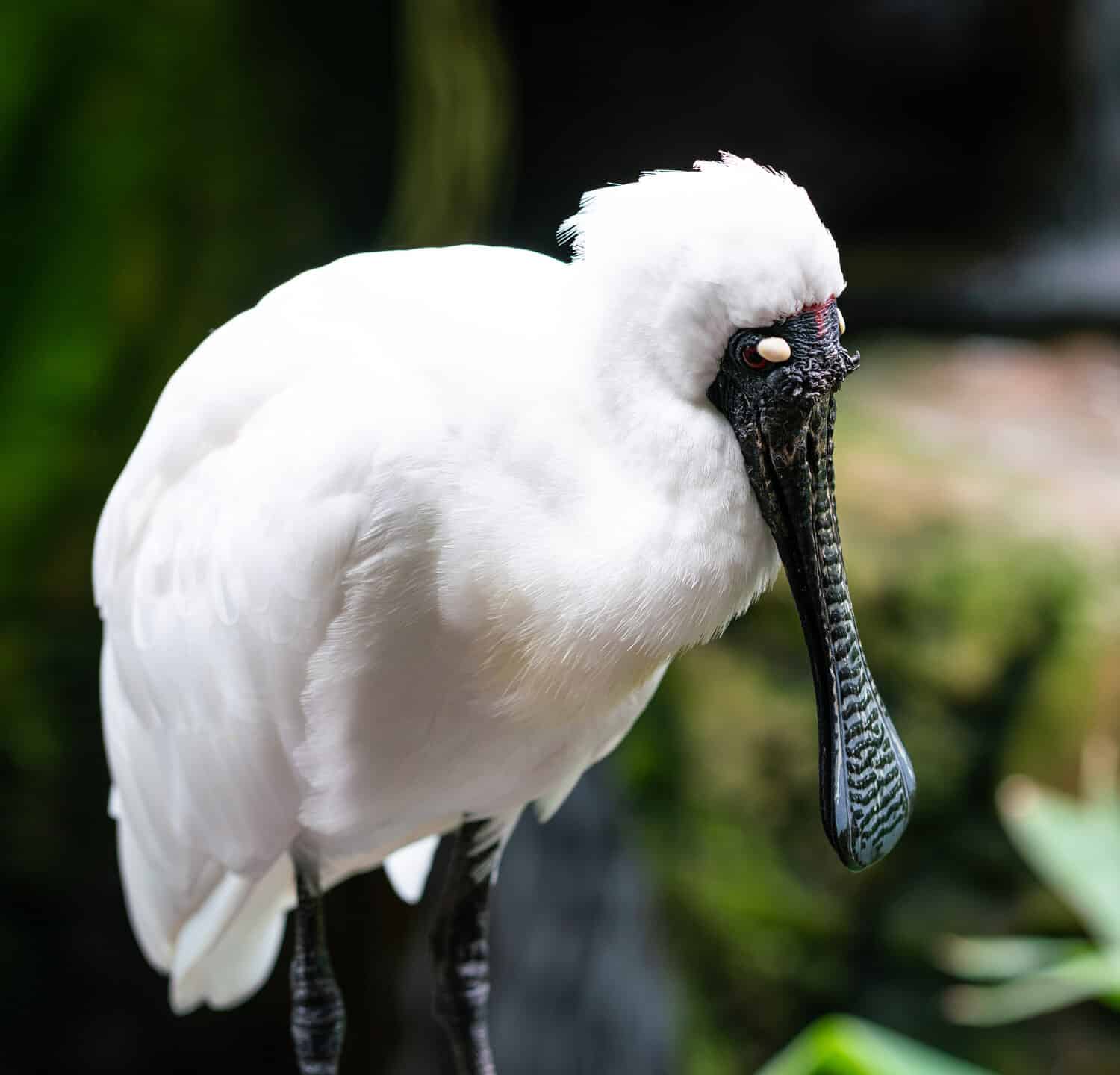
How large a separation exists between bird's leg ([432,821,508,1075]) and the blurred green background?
5.09 ft

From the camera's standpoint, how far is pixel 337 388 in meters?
1.33

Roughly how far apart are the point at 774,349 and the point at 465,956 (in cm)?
97

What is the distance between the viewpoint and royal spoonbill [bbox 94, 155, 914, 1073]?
114 cm

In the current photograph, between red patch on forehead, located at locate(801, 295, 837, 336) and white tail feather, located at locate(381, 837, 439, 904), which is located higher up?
red patch on forehead, located at locate(801, 295, 837, 336)

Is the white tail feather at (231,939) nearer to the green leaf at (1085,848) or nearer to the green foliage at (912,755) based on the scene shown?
the green leaf at (1085,848)

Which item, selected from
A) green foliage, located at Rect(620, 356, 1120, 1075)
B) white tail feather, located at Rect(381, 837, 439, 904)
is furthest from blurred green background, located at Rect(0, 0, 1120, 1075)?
white tail feather, located at Rect(381, 837, 439, 904)

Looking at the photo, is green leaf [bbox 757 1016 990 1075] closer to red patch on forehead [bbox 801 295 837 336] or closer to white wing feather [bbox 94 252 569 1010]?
white wing feather [bbox 94 252 569 1010]

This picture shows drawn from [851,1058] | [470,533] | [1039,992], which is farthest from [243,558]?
[1039,992]

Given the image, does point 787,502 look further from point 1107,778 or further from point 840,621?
point 1107,778

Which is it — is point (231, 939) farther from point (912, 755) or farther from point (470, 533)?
point (912, 755)

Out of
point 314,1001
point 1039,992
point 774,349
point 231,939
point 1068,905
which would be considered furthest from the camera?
point 1068,905

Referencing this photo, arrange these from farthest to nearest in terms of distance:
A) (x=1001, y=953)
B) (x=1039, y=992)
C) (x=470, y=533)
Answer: (x=1001, y=953) < (x=1039, y=992) < (x=470, y=533)

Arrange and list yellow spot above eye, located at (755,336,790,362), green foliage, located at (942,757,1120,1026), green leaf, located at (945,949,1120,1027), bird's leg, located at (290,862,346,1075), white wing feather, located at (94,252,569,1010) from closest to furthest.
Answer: yellow spot above eye, located at (755,336,790,362) → white wing feather, located at (94,252,569,1010) → bird's leg, located at (290,862,346,1075) → green leaf, located at (945,949,1120,1027) → green foliage, located at (942,757,1120,1026)

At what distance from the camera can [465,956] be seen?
1767mm
